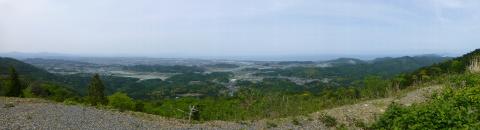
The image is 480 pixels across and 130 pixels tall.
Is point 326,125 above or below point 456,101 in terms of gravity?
below

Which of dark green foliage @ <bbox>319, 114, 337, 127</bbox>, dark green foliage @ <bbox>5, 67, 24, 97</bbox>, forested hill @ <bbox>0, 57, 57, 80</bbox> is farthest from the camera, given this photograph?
forested hill @ <bbox>0, 57, 57, 80</bbox>

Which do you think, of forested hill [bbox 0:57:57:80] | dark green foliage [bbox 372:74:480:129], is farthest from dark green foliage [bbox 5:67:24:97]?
forested hill [bbox 0:57:57:80]

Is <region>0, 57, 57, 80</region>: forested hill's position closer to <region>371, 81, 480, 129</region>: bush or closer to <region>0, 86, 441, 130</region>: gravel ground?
<region>0, 86, 441, 130</region>: gravel ground

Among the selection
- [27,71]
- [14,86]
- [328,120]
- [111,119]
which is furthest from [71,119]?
[27,71]

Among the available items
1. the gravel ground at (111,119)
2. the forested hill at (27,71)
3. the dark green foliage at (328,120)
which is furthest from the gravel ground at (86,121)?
the forested hill at (27,71)

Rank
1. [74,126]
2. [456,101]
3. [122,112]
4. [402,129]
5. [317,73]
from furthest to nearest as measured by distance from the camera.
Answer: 1. [317,73]
2. [122,112]
3. [74,126]
4. [456,101]
5. [402,129]

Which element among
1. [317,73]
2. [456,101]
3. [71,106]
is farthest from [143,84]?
[456,101]

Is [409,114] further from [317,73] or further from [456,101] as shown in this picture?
[317,73]

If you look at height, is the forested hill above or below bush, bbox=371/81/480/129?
below

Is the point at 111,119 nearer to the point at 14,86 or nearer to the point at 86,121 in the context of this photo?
the point at 86,121

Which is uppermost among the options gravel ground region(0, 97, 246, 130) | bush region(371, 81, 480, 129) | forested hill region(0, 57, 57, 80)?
bush region(371, 81, 480, 129)

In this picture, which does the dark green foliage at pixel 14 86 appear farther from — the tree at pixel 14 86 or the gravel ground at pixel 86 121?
the gravel ground at pixel 86 121
